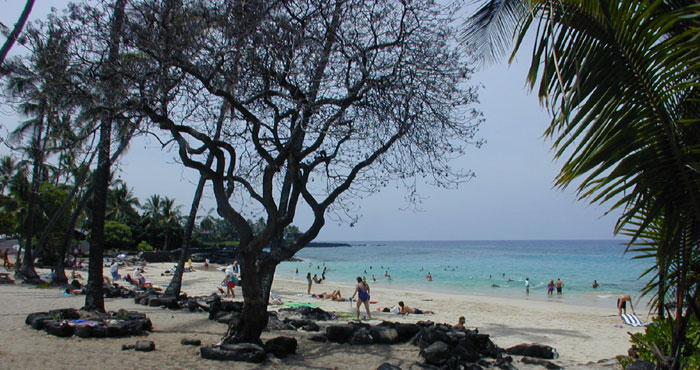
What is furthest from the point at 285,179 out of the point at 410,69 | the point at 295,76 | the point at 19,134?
the point at 19,134

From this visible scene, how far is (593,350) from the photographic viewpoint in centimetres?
1159

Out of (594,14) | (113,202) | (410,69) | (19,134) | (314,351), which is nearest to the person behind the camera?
(594,14)

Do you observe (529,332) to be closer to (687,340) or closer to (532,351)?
(532,351)

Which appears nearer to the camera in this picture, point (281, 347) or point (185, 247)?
point (281, 347)

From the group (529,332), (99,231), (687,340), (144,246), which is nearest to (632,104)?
(687,340)

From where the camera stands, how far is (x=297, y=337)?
366 inches

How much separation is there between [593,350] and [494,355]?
16.3 ft

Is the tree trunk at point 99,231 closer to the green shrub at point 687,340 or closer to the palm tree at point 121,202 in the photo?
the green shrub at point 687,340

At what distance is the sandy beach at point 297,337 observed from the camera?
6.92m

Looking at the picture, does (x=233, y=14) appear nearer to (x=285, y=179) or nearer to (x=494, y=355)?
(x=285, y=179)

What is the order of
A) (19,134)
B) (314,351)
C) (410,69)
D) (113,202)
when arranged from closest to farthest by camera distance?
(314,351) → (410,69) → (19,134) → (113,202)

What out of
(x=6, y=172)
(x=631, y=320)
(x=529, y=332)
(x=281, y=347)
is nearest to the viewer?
(x=281, y=347)

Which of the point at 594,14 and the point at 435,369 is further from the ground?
the point at 594,14

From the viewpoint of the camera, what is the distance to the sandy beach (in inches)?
272
